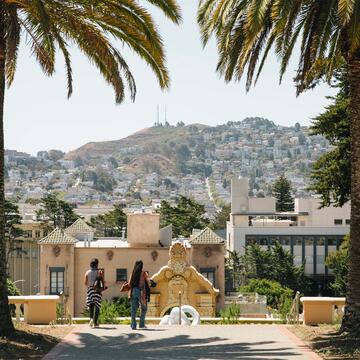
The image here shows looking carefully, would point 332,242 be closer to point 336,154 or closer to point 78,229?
point 78,229

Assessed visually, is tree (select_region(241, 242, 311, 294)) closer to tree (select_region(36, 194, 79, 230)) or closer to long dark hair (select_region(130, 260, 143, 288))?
tree (select_region(36, 194, 79, 230))

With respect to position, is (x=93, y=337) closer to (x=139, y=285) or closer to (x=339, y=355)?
(x=139, y=285)

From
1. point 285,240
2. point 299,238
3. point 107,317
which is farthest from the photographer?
point 285,240

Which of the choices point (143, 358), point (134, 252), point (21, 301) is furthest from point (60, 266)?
point (143, 358)

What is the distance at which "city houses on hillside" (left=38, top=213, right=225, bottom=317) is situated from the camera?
175ft

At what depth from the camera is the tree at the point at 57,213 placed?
12400 cm

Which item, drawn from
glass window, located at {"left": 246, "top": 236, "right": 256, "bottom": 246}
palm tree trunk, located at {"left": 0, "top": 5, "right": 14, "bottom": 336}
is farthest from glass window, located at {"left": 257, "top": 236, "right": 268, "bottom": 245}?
palm tree trunk, located at {"left": 0, "top": 5, "right": 14, "bottom": 336}

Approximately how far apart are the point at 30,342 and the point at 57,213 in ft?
357

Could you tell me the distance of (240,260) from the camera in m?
90.6

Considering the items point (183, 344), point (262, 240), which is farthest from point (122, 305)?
point (262, 240)

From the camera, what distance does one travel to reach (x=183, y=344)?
18.6 meters

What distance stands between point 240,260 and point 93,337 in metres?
71.4

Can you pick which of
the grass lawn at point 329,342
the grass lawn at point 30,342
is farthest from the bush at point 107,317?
the grass lawn at point 329,342

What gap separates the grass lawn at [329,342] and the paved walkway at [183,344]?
0.26 metres
